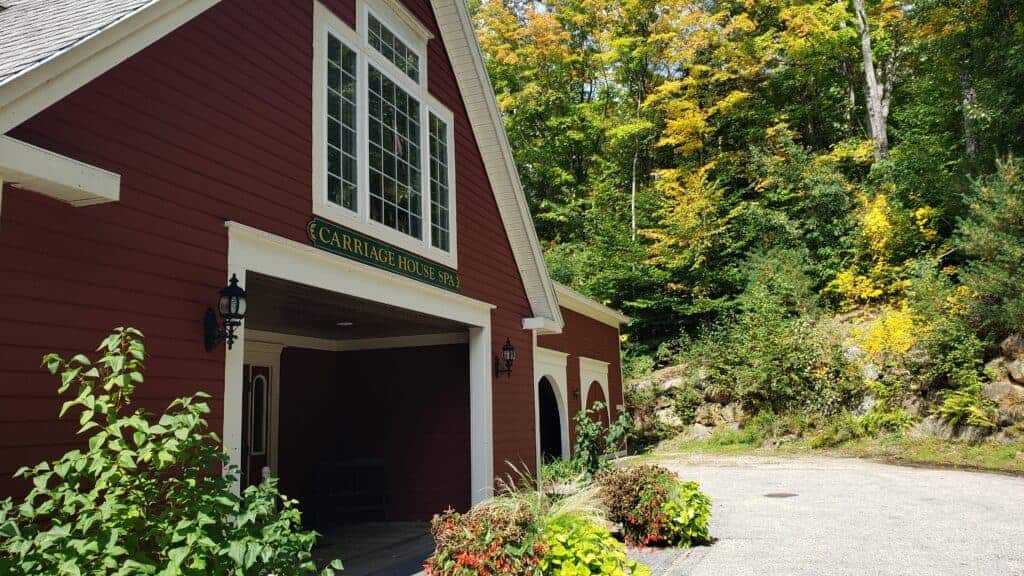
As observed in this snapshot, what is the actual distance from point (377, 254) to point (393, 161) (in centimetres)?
113

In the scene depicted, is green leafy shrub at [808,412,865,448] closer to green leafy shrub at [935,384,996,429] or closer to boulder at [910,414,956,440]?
boulder at [910,414,956,440]

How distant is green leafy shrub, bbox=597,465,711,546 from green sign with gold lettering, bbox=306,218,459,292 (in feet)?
9.87

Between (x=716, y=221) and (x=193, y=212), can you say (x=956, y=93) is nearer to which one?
(x=716, y=221)

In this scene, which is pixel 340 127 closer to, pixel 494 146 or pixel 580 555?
pixel 494 146

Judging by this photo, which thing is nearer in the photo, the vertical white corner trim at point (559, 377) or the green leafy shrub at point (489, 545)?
the green leafy shrub at point (489, 545)

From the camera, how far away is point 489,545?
5109 mm

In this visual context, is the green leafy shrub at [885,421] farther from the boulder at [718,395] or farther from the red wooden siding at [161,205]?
the red wooden siding at [161,205]

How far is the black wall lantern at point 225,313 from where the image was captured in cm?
524

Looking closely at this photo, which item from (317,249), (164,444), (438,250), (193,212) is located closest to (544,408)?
(438,250)

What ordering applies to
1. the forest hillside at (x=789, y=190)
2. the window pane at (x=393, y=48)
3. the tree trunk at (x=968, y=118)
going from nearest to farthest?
the window pane at (x=393, y=48) < the forest hillside at (x=789, y=190) < the tree trunk at (x=968, y=118)

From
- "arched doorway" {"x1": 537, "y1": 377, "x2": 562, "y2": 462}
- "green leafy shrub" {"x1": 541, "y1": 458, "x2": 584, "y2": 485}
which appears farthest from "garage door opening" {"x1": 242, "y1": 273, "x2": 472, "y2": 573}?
"arched doorway" {"x1": 537, "y1": 377, "x2": 562, "y2": 462}

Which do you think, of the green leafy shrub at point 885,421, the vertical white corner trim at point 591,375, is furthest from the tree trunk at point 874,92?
the vertical white corner trim at point 591,375

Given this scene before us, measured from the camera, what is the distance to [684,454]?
19844 mm

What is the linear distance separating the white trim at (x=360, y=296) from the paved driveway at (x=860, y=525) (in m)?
2.80
